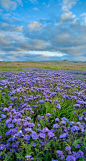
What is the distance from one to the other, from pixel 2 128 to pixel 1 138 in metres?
0.26

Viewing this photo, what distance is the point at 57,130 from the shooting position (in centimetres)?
256

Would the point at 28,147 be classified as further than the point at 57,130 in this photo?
No

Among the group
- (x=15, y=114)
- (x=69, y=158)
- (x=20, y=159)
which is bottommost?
(x=20, y=159)

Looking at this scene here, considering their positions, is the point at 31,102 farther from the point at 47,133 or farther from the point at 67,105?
the point at 47,133

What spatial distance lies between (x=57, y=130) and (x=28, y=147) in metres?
0.74

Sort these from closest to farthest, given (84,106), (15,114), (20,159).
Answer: (20,159) < (15,114) < (84,106)

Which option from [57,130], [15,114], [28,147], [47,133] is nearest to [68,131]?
[57,130]

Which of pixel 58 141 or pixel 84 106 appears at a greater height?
pixel 84 106

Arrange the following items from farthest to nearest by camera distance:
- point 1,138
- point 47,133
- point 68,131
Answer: point 1,138 < point 68,131 < point 47,133

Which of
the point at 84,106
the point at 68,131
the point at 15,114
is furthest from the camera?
the point at 84,106

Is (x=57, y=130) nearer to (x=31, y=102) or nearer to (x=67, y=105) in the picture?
(x=31, y=102)

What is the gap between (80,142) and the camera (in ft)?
8.02

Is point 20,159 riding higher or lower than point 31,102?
lower

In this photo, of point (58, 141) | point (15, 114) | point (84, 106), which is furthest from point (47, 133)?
point (84, 106)
